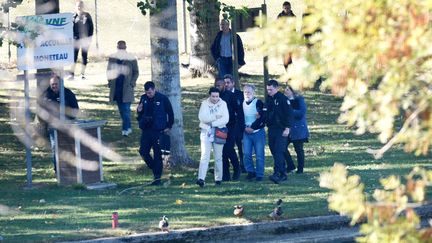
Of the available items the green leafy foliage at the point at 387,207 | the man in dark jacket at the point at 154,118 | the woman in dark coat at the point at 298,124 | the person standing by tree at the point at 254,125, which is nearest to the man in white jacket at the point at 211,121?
A: the person standing by tree at the point at 254,125

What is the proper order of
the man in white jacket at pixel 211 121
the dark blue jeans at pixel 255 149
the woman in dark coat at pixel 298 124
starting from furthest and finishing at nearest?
1. the woman in dark coat at pixel 298 124
2. the dark blue jeans at pixel 255 149
3. the man in white jacket at pixel 211 121

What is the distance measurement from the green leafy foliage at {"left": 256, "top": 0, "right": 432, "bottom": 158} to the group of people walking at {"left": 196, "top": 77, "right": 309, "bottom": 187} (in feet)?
39.7

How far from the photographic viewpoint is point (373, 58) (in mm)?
5570

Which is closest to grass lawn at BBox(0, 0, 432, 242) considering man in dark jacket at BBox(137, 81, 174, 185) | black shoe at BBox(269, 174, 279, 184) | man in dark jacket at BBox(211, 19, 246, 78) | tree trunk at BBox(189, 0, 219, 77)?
black shoe at BBox(269, 174, 279, 184)

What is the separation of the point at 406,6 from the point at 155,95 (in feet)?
42.8

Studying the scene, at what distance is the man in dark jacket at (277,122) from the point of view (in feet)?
60.2

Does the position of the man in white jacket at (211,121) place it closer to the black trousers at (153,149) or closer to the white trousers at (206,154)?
the white trousers at (206,154)

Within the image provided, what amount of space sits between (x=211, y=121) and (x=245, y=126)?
85cm

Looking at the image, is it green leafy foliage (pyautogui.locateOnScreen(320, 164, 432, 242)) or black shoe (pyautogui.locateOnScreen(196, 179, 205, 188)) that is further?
black shoe (pyautogui.locateOnScreen(196, 179, 205, 188))

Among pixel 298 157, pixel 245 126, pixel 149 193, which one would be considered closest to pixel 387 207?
pixel 149 193

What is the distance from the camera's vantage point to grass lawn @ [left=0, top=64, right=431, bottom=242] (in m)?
15.4

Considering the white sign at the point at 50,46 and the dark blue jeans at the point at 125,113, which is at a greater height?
the white sign at the point at 50,46

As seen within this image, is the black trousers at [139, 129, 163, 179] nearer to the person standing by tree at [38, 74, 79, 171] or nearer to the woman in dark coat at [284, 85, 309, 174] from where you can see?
the person standing by tree at [38, 74, 79, 171]

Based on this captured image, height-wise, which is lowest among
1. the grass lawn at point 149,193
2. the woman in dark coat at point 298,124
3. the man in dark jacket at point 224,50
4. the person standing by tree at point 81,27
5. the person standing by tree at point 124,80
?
the grass lawn at point 149,193
